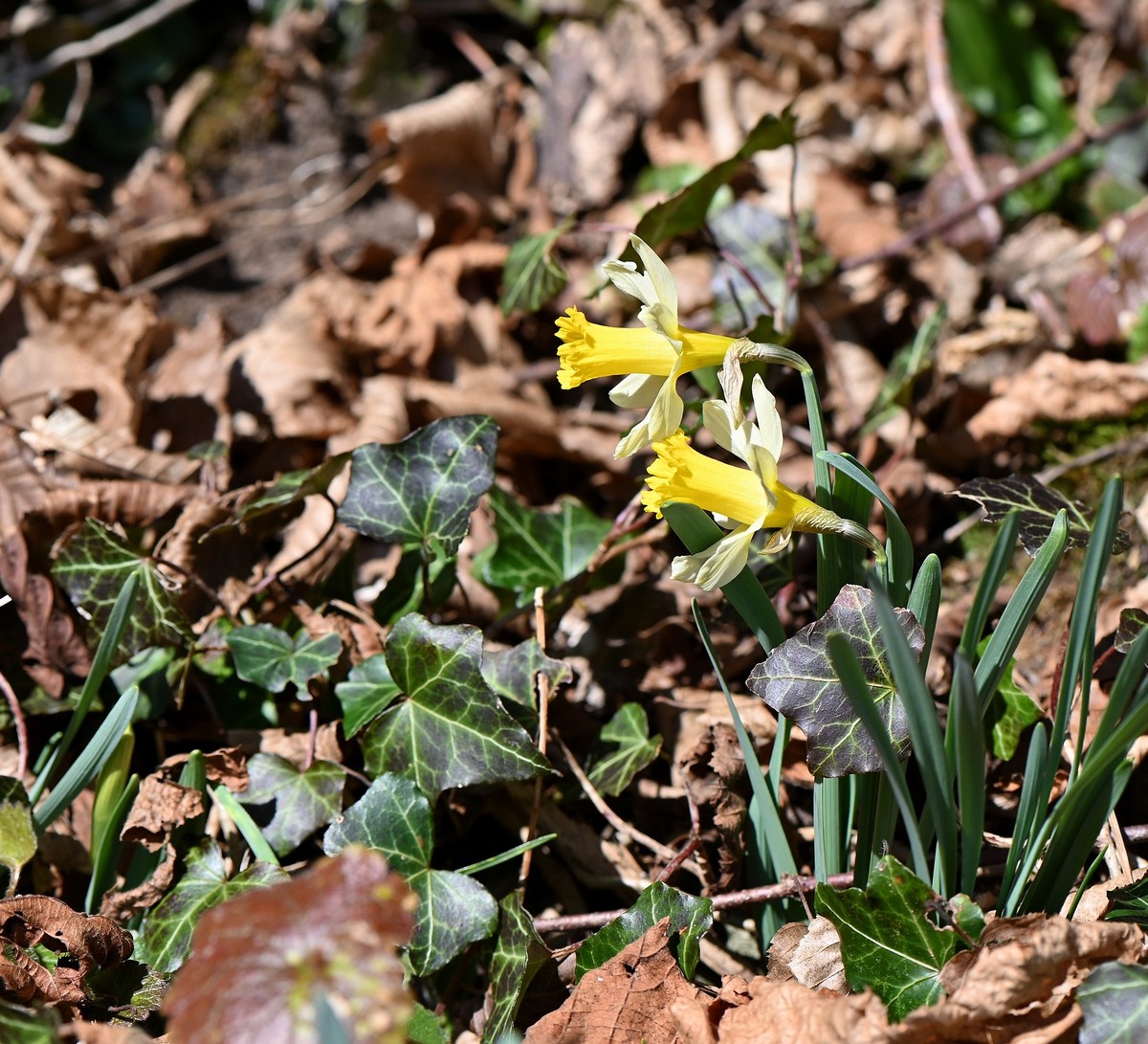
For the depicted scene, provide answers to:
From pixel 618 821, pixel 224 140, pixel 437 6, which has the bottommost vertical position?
pixel 618 821

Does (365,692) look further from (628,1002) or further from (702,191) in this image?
(702,191)

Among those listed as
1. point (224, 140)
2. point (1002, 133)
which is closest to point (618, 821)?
point (1002, 133)

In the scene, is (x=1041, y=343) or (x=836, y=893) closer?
(x=836, y=893)

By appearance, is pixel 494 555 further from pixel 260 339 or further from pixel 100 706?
pixel 260 339

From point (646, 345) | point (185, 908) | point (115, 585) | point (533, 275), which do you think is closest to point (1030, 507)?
point (646, 345)

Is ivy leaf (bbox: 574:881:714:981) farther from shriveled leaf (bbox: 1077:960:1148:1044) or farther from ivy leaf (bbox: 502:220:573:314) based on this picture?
ivy leaf (bbox: 502:220:573:314)
